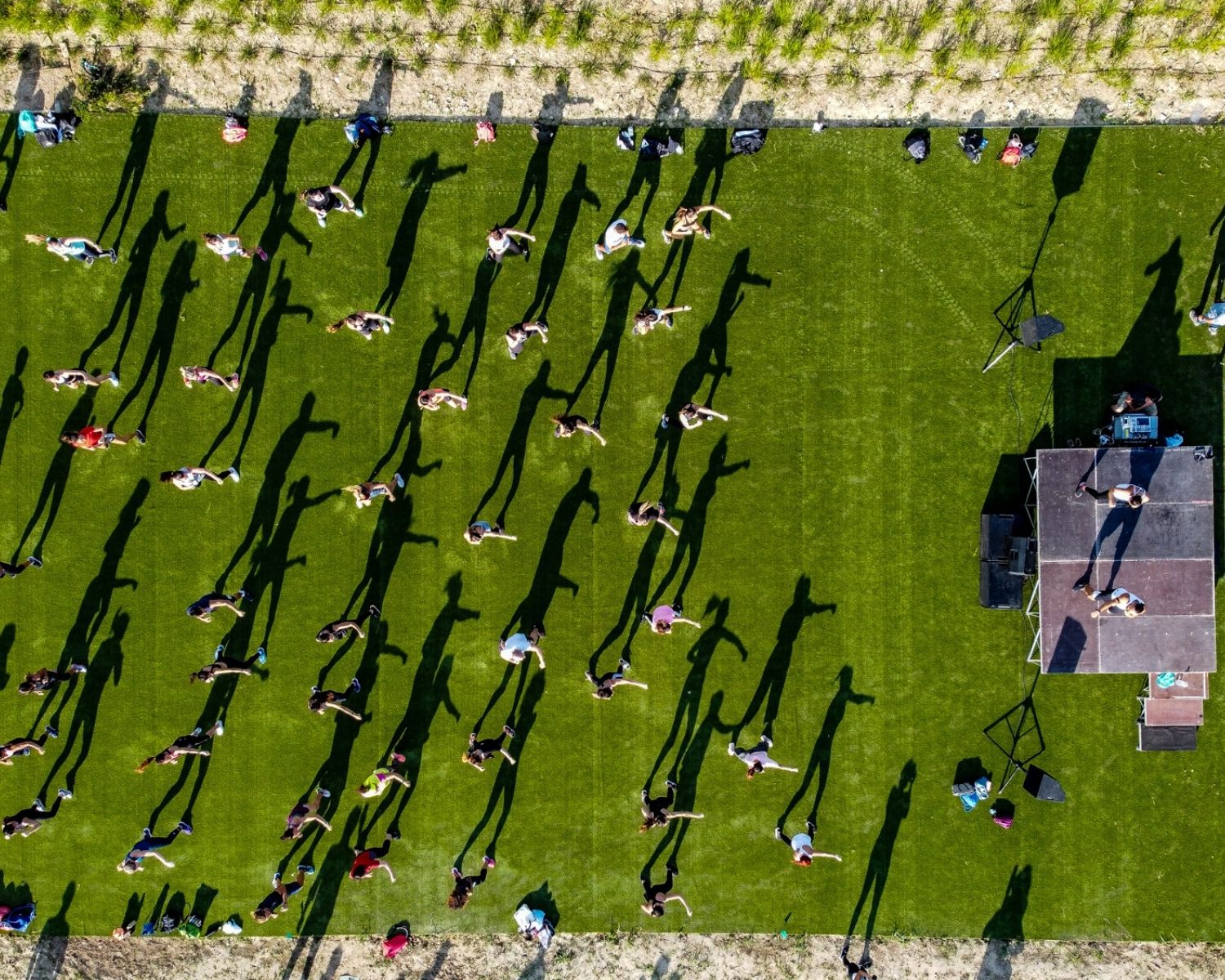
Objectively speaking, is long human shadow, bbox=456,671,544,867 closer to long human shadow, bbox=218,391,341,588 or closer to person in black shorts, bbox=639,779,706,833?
person in black shorts, bbox=639,779,706,833

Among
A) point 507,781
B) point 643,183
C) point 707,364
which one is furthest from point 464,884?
point 643,183

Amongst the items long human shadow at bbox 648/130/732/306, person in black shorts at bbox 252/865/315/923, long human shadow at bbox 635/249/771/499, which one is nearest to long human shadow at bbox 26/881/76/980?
person in black shorts at bbox 252/865/315/923

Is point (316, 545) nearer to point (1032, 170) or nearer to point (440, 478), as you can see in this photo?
point (440, 478)

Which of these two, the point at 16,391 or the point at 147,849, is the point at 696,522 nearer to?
the point at 147,849

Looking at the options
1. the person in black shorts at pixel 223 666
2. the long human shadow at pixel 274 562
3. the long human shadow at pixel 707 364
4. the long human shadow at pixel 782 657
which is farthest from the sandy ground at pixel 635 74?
the person in black shorts at pixel 223 666

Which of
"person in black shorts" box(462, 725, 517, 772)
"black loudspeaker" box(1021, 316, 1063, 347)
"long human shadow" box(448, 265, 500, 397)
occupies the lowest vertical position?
"person in black shorts" box(462, 725, 517, 772)

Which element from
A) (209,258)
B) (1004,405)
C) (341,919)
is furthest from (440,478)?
(1004,405)
